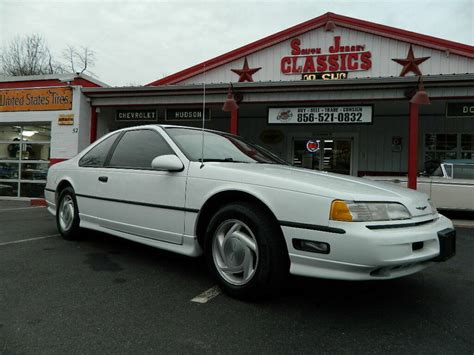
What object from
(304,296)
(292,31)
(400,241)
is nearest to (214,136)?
(304,296)

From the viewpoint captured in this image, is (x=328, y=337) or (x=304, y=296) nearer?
(x=328, y=337)

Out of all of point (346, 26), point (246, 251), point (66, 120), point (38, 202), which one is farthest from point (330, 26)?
point (246, 251)

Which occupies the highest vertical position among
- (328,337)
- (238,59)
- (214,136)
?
(238,59)

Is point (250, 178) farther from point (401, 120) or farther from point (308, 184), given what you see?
point (401, 120)

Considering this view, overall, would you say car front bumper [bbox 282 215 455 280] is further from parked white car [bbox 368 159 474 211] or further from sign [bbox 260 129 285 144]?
sign [bbox 260 129 285 144]

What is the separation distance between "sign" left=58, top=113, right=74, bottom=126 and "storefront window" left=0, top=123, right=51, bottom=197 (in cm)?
74

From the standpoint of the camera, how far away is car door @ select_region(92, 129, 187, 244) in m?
3.26

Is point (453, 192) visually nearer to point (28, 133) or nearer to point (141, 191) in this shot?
point (141, 191)

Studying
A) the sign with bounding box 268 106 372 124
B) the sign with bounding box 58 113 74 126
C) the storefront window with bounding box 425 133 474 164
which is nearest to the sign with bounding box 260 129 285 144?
the sign with bounding box 268 106 372 124

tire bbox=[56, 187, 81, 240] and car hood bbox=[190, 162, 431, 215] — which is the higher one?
car hood bbox=[190, 162, 431, 215]

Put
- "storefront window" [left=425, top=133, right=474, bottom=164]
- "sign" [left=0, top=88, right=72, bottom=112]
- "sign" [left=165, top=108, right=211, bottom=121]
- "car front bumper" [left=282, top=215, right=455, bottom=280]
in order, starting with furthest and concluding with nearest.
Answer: "storefront window" [left=425, top=133, right=474, bottom=164] < "sign" [left=0, top=88, right=72, bottom=112] < "sign" [left=165, top=108, right=211, bottom=121] < "car front bumper" [left=282, top=215, right=455, bottom=280]

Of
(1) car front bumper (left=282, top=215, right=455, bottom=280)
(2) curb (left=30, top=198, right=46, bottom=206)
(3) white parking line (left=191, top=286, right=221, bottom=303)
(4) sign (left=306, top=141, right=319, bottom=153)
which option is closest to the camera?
(1) car front bumper (left=282, top=215, right=455, bottom=280)

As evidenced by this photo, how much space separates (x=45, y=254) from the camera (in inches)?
162

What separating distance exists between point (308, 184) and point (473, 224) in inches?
251
